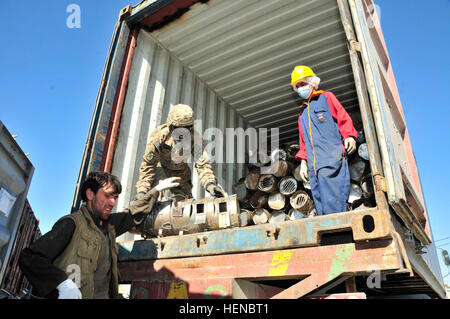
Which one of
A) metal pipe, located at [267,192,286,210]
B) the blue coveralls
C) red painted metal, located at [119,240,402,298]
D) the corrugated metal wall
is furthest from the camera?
metal pipe, located at [267,192,286,210]

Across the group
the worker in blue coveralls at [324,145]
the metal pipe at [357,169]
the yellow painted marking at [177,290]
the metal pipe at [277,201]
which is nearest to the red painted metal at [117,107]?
the yellow painted marking at [177,290]

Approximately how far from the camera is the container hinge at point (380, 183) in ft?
7.16

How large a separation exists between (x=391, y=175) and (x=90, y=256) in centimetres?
220

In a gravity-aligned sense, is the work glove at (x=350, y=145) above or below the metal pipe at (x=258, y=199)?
below

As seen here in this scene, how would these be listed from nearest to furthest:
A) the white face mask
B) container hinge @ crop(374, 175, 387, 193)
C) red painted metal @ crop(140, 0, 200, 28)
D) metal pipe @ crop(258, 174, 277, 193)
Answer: container hinge @ crop(374, 175, 387, 193) < the white face mask < red painted metal @ crop(140, 0, 200, 28) < metal pipe @ crop(258, 174, 277, 193)

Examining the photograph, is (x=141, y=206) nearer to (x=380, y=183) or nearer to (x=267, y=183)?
(x=380, y=183)

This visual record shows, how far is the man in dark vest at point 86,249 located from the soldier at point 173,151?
831 mm

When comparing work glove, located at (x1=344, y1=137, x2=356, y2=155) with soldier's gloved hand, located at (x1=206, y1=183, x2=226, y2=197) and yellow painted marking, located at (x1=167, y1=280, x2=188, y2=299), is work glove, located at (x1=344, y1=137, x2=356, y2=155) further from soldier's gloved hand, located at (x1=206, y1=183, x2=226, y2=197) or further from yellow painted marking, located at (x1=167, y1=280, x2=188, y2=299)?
yellow painted marking, located at (x1=167, y1=280, x2=188, y2=299)

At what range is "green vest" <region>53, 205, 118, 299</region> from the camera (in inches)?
83.8

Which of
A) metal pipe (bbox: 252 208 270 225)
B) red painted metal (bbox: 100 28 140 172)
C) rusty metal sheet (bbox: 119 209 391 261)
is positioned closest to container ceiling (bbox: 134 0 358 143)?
red painted metal (bbox: 100 28 140 172)

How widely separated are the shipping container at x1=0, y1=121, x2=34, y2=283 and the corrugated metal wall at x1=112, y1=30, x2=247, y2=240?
1332 millimetres

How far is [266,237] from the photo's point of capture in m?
2.19

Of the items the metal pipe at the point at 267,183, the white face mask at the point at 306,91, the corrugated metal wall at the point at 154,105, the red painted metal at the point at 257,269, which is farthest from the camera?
the metal pipe at the point at 267,183

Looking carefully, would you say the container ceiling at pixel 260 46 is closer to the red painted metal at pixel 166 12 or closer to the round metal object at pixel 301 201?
the red painted metal at pixel 166 12
